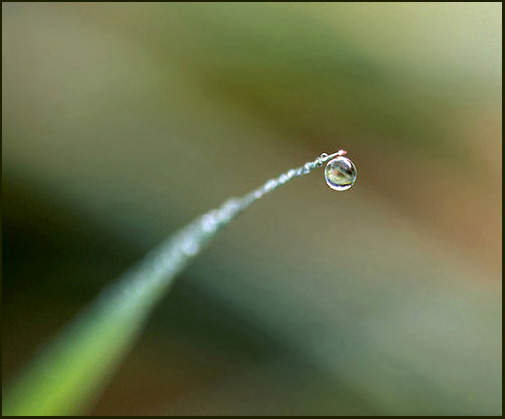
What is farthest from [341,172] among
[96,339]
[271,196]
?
[271,196]

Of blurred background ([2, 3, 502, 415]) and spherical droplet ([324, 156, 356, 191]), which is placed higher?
blurred background ([2, 3, 502, 415])

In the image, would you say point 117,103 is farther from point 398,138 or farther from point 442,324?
point 442,324

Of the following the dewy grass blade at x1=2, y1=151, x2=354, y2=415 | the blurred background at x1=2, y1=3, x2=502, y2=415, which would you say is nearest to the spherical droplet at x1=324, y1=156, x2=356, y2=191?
the dewy grass blade at x1=2, y1=151, x2=354, y2=415

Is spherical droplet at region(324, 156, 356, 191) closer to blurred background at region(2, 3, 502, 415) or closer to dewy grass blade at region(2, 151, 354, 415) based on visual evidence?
dewy grass blade at region(2, 151, 354, 415)

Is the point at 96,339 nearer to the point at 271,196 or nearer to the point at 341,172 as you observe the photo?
the point at 341,172

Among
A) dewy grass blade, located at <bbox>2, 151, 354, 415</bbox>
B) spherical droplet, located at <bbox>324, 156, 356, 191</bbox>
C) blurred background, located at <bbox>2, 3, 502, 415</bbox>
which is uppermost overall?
blurred background, located at <bbox>2, 3, 502, 415</bbox>
